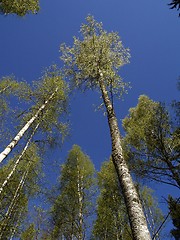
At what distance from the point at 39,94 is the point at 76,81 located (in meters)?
3.14

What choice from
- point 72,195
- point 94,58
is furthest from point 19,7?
point 72,195

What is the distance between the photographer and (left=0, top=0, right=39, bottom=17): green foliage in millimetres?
9039

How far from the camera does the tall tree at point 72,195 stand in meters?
13.8

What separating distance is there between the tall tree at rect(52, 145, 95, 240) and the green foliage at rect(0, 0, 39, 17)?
8868 millimetres

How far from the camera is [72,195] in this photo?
14.9 m

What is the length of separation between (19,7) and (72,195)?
10.3 metres

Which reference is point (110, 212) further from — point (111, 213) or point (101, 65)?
point (101, 65)

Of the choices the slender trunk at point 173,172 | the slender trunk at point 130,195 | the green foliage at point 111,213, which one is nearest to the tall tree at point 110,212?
the green foliage at point 111,213

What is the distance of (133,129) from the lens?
12438 millimetres

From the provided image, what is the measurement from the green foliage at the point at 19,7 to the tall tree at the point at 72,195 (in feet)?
29.1

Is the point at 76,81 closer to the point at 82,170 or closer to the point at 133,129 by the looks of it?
the point at 133,129

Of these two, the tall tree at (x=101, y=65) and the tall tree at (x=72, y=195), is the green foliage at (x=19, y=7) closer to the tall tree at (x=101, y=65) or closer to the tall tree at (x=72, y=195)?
the tall tree at (x=101, y=65)

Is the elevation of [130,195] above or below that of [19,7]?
below

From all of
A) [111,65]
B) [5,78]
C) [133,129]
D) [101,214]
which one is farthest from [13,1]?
[101,214]
